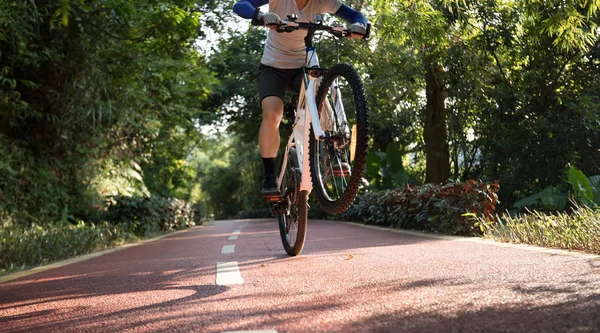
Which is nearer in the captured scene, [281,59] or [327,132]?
[327,132]

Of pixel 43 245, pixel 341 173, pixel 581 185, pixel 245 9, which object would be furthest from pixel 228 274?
pixel 581 185

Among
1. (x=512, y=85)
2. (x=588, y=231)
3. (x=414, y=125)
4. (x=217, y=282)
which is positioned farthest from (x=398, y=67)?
(x=217, y=282)

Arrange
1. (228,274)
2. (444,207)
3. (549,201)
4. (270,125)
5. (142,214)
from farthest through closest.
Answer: (142,214), (549,201), (444,207), (270,125), (228,274)

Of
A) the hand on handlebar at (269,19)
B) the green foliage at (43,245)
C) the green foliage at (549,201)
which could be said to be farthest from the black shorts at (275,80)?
the green foliage at (549,201)

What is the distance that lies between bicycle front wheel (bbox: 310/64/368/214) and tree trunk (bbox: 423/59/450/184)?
38.8 ft

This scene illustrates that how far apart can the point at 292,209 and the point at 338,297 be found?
9.15 feet

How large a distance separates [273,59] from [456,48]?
33.6 ft

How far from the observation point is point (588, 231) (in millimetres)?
5727

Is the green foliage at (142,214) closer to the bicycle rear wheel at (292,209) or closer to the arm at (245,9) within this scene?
the bicycle rear wheel at (292,209)

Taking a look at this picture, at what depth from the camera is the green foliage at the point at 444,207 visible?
28.7 ft

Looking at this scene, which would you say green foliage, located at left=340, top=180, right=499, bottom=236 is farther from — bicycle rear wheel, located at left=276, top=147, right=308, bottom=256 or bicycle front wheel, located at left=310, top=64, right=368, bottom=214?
bicycle front wheel, located at left=310, top=64, right=368, bottom=214

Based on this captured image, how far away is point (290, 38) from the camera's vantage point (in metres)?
5.38

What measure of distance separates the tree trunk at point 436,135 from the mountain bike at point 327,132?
11517mm

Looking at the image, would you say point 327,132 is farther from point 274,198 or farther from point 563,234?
point 563,234
